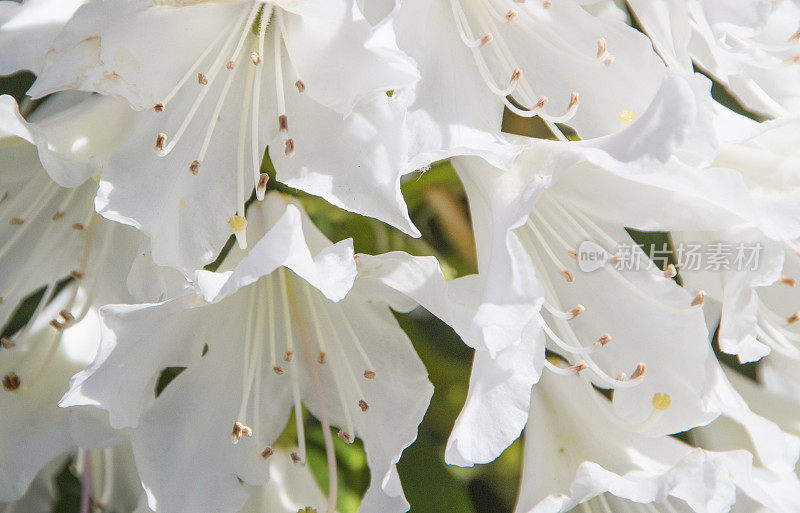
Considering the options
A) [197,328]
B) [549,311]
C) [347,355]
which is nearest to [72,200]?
[197,328]

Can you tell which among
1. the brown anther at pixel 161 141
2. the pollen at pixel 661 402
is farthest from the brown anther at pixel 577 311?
the brown anther at pixel 161 141

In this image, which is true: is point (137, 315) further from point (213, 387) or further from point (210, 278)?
point (213, 387)

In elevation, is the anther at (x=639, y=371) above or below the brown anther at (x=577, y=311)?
below

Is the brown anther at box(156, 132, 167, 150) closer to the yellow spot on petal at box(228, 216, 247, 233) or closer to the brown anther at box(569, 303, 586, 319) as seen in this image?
the yellow spot on petal at box(228, 216, 247, 233)

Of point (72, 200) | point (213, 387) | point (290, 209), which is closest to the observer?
point (290, 209)

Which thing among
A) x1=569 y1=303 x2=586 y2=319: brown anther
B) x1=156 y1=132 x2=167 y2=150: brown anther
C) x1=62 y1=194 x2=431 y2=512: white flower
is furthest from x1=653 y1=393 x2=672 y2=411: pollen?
x1=156 y1=132 x2=167 y2=150: brown anther

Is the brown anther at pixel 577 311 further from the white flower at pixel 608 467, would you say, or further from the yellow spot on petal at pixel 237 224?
the yellow spot on petal at pixel 237 224

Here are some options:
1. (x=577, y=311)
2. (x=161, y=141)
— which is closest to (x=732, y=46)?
(x=577, y=311)
